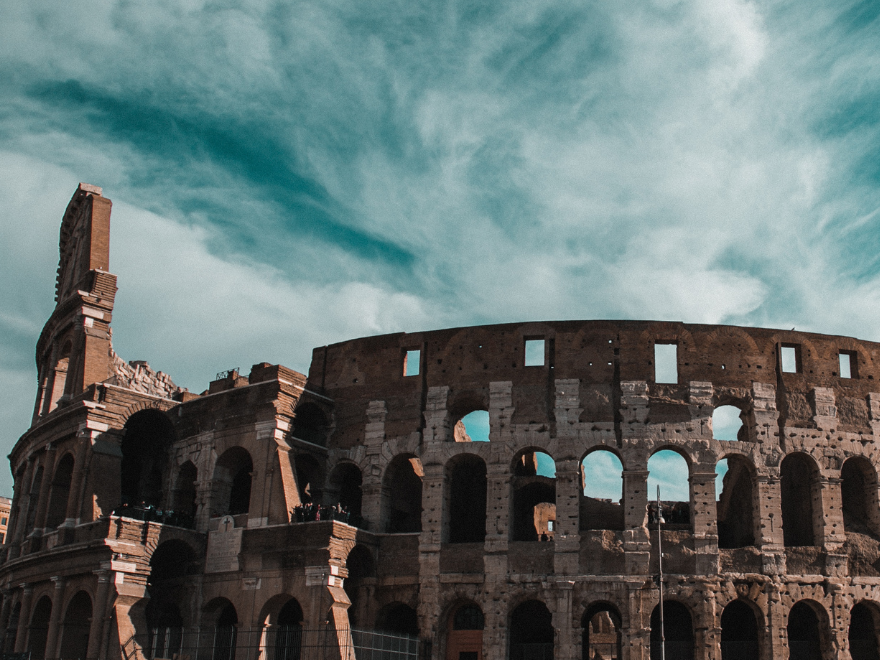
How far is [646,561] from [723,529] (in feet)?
14.4

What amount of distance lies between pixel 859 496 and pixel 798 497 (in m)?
1.88

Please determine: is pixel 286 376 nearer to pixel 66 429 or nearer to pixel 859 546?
pixel 66 429

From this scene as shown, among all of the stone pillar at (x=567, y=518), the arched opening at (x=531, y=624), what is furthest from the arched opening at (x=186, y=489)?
the stone pillar at (x=567, y=518)

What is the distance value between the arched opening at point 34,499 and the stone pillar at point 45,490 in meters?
0.50

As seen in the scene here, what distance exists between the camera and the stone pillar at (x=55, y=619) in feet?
94.9

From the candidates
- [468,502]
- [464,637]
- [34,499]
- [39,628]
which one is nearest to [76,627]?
[39,628]

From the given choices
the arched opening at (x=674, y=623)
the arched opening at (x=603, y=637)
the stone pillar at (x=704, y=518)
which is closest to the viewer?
the stone pillar at (x=704, y=518)

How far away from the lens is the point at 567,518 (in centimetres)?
2744

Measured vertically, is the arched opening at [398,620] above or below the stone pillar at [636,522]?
below

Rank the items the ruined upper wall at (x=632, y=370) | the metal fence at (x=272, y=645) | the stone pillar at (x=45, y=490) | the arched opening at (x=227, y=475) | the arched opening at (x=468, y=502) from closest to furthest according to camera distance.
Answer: the metal fence at (x=272, y=645) → the ruined upper wall at (x=632, y=370) → the arched opening at (x=227, y=475) → the arched opening at (x=468, y=502) → the stone pillar at (x=45, y=490)

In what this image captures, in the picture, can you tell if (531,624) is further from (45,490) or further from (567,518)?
(45,490)

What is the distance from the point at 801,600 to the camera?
87.2 ft

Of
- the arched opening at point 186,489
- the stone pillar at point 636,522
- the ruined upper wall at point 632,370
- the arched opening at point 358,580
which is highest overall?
the ruined upper wall at point 632,370

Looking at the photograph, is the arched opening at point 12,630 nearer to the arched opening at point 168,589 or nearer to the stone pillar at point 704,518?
the arched opening at point 168,589
